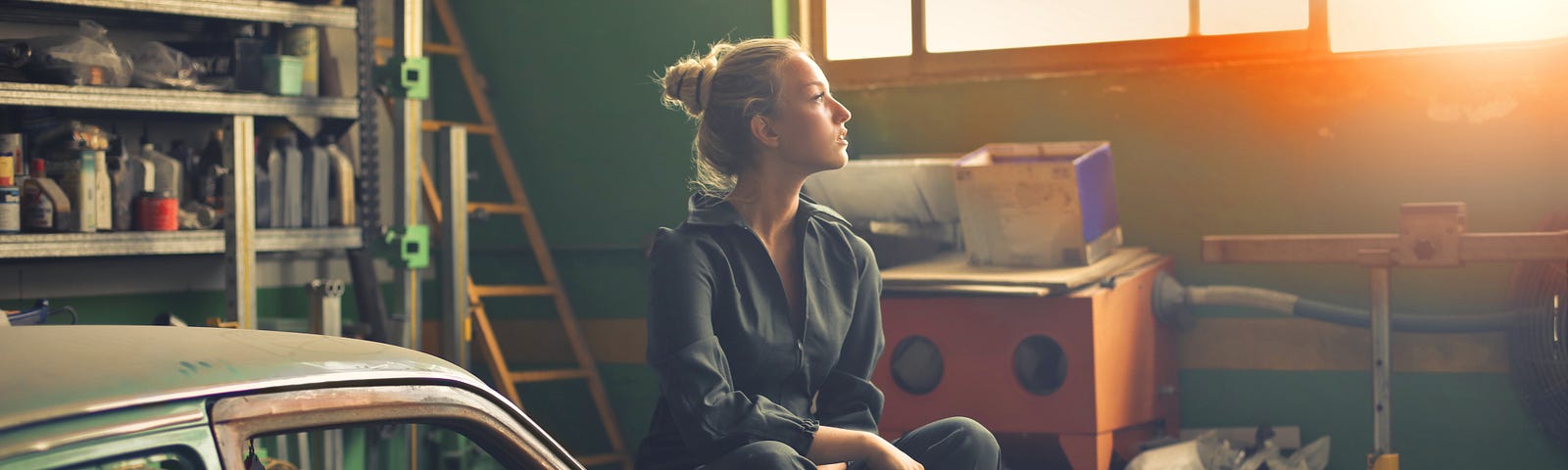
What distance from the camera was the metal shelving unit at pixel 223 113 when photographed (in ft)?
11.3

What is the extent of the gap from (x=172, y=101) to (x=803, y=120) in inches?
81.1

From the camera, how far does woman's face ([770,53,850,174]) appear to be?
7.45 ft

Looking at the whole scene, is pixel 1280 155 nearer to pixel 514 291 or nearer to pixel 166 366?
pixel 514 291

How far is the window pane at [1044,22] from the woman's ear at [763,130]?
215cm

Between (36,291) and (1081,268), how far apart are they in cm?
268

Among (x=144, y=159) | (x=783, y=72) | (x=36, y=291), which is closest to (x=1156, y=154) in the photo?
(x=783, y=72)

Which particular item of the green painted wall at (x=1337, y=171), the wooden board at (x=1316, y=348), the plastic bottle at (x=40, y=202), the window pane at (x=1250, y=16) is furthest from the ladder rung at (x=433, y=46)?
the wooden board at (x=1316, y=348)

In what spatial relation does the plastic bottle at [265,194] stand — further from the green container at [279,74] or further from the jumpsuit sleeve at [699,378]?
the jumpsuit sleeve at [699,378]

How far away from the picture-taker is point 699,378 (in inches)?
78.9

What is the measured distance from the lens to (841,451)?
204cm

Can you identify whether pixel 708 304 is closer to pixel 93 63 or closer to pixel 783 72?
pixel 783 72

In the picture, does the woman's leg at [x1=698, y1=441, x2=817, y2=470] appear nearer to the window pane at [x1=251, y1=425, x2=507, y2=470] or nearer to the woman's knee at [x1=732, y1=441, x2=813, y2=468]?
the woman's knee at [x1=732, y1=441, x2=813, y2=468]

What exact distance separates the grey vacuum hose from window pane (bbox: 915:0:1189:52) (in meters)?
0.79

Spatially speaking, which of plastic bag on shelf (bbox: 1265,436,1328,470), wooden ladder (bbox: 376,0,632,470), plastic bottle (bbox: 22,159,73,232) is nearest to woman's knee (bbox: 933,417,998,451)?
plastic bag on shelf (bbox: 1265,436,1328,470)
